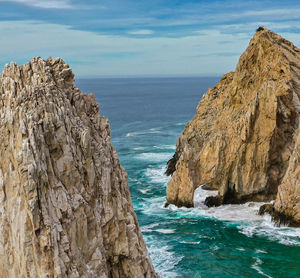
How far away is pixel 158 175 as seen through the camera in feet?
258

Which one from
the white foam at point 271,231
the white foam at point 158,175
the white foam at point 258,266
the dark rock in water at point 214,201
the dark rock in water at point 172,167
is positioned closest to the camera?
the white foam at point 258,266

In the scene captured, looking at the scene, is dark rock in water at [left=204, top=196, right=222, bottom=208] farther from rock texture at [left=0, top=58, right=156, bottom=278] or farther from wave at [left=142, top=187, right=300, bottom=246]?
rock texture at [left=0, top=58, right=156, bottom=278]

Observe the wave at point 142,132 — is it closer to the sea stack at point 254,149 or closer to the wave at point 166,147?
the wave at point 166,147

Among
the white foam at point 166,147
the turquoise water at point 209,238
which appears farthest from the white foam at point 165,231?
the white foam at point 166,147

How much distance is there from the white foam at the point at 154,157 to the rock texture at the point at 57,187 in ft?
206

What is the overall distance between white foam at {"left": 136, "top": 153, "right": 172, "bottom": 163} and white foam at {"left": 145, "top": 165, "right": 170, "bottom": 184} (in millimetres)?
5830

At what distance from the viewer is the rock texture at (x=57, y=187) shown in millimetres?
19750

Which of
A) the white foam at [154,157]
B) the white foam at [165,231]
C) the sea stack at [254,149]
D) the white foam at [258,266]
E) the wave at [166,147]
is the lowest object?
the white foam at [258,266]

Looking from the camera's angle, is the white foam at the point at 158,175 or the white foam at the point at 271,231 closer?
the white foam at the point at 271,231

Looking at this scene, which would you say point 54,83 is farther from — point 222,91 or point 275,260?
point 222,91

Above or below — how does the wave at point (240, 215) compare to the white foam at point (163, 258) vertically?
above

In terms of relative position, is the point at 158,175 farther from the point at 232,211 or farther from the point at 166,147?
the point at 166,147

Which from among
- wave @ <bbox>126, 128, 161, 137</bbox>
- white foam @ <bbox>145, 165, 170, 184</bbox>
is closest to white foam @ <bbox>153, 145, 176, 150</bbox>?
white foam @ <bbox>145, 165, 170, 184</bbox>

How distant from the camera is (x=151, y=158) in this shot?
9188 cm
